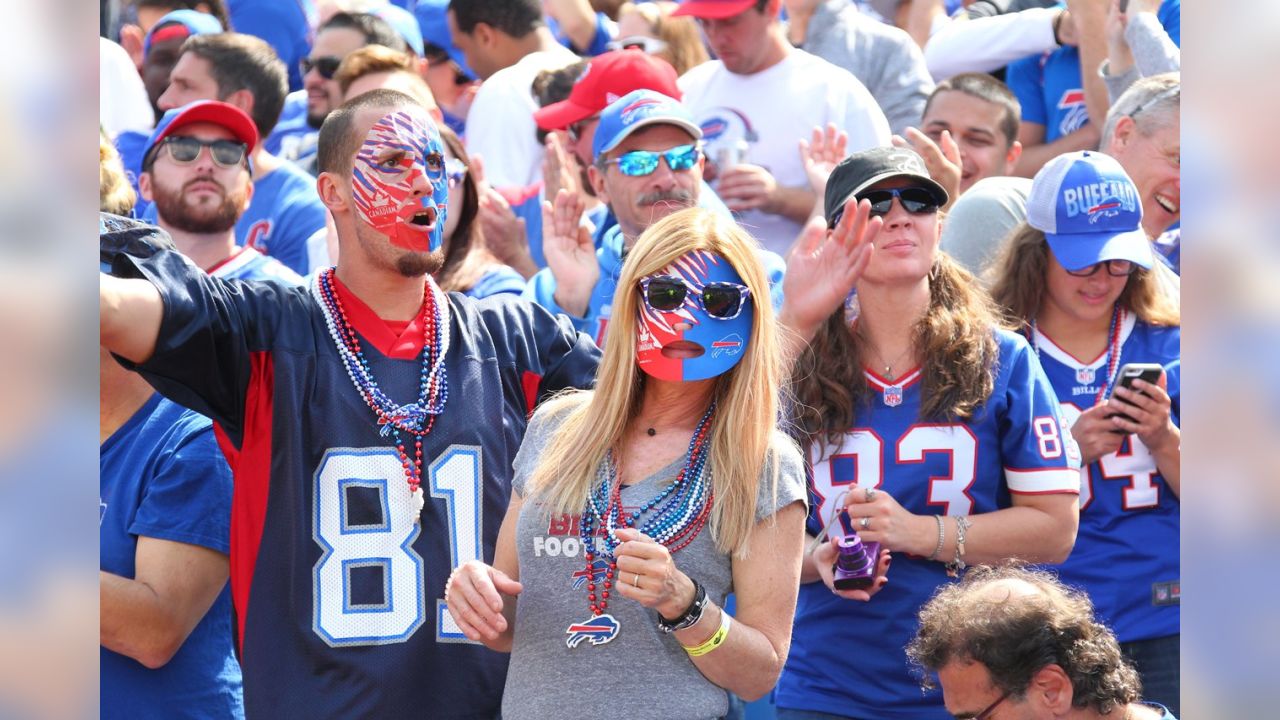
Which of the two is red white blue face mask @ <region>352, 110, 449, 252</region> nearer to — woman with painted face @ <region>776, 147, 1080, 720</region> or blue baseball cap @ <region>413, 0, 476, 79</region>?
woman with painted face @ <region>776, 147, 1080, 720</region>

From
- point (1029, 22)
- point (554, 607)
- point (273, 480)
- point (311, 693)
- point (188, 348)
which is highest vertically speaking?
point (1029, 22)

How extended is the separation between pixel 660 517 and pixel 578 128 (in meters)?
3.36

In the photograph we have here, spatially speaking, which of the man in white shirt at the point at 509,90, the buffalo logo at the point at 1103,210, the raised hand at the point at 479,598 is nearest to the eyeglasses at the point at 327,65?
the man in white shirt at the point at 509,90

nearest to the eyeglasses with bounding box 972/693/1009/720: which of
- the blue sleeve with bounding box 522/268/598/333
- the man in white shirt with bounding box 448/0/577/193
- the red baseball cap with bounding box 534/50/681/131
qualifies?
the blue sleeve with bounding box 522/268/598/333

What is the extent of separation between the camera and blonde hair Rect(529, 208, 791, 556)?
2.88 metres

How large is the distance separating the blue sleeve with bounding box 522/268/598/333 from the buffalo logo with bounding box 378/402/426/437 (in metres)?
1.59

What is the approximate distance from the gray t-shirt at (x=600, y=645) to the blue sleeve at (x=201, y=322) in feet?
2.46

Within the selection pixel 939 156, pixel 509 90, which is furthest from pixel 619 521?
pixel 509 90

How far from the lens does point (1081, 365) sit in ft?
13.9

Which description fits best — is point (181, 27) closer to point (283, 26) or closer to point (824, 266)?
point (283, 26)

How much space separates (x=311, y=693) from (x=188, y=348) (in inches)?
30.6

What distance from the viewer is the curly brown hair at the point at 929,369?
3793mm

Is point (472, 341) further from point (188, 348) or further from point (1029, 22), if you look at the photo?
point (1029, 22)
